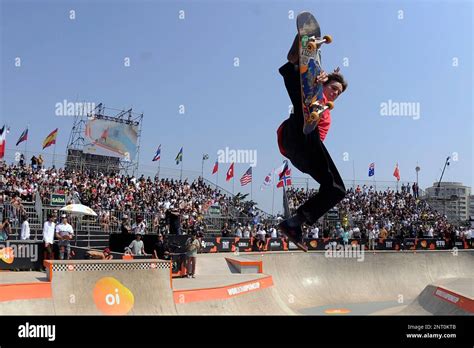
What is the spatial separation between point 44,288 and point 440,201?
125 feet

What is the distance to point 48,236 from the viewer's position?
15.6m

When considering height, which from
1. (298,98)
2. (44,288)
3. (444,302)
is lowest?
(444,302)

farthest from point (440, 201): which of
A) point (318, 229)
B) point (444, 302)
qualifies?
point (444, 302)

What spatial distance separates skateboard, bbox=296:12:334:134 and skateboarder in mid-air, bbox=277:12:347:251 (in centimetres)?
9

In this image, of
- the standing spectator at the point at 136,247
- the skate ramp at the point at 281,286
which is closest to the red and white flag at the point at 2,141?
the standing spectator at the point at 136,247

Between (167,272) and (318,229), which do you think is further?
(318,229)

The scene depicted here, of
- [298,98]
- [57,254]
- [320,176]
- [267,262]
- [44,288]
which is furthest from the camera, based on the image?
[267,262]

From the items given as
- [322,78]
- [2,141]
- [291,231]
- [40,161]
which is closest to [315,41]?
[322,78]

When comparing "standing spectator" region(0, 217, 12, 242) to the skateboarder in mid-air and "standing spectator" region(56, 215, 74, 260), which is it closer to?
"standing spectator" region(56, 215, 74, 260)

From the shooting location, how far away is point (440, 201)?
142ft

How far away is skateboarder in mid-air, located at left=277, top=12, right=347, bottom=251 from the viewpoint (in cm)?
560

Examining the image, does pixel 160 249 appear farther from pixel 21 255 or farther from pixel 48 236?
pixel 21 255

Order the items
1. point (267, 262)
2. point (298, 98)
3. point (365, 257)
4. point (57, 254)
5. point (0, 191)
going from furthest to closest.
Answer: point (365, 257), point (267, 262), point (0, 191), point (57, 254), point (298, 98)
